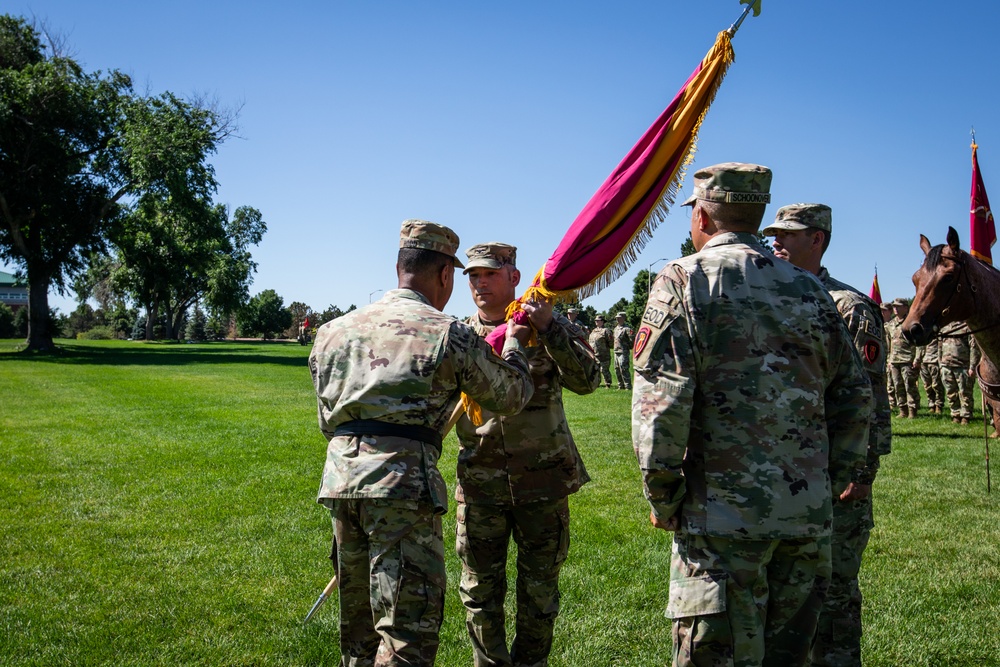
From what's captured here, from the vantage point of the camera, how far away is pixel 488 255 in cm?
466

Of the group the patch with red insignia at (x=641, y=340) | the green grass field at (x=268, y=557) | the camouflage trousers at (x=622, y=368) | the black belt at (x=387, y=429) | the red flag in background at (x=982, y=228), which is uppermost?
the red flag in background at (x=982, y=228)

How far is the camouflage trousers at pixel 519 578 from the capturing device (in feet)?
14.0

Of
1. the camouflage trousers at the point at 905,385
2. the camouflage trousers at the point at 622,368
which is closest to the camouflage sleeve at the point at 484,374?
the camouflage trousers at the point at 905,385

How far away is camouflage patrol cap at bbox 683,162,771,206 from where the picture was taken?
319cm

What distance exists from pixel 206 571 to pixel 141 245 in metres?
41.2

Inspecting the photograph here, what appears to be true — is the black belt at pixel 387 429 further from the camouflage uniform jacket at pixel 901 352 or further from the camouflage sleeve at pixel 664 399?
the camouflage uniform jacket at pixel 901 352

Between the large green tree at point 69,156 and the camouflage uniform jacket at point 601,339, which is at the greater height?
the large green tree at point 69,156

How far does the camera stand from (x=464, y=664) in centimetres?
463

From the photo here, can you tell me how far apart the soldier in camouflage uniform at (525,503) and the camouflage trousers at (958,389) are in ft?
46.9

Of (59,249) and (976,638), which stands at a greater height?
(59,249)

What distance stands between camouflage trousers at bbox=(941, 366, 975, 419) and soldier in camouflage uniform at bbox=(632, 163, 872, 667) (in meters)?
14.9

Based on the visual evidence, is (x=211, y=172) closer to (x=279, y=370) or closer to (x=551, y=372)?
(x=279, y=370)

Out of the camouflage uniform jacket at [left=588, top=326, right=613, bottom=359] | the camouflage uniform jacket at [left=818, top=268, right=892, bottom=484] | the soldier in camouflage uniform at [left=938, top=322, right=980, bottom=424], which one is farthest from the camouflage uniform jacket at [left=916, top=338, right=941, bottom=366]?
the camouflage uniform jacket at [left=818, top=268, right=892, bottom=484]

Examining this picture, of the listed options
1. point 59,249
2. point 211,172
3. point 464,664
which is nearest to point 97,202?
point 59,249
